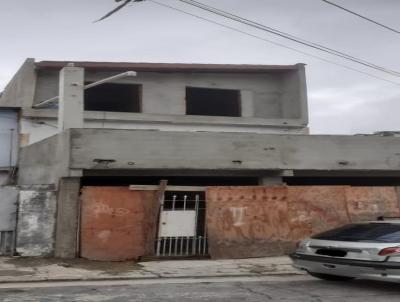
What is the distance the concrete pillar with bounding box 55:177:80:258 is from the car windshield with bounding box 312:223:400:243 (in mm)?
6568

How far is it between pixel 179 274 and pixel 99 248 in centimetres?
291

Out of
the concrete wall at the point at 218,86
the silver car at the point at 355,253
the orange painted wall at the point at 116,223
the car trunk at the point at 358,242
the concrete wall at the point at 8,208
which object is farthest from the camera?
the concrete wall at the point at 218,86

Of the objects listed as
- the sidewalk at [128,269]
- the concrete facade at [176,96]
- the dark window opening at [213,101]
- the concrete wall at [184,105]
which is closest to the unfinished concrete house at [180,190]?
the sidewalk at [128,269]

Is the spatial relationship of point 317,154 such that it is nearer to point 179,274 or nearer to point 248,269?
point 248,269

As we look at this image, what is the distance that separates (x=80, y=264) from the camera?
12938mm

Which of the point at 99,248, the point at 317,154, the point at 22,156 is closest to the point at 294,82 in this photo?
the point at 317,154

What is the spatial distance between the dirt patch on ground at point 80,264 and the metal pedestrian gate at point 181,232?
3.67 feet

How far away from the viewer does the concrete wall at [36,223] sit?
13812mm

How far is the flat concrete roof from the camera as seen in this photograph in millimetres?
21825

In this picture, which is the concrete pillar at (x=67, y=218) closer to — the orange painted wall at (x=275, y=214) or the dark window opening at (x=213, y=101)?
the orange painted wall at (x=275, y=214)

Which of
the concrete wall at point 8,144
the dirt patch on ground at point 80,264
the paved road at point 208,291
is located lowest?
the paved road at point 208,291

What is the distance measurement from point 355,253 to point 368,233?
0.60 m

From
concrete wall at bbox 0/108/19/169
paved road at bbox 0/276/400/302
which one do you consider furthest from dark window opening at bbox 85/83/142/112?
paved road at bbox 0/276/400/302

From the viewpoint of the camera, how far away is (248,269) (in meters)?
12.3
